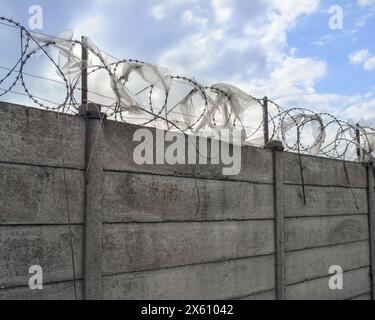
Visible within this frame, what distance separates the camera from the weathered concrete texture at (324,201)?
5902 mm

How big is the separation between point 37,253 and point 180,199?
1.54 metres

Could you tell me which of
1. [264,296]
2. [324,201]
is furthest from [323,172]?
[264,296]

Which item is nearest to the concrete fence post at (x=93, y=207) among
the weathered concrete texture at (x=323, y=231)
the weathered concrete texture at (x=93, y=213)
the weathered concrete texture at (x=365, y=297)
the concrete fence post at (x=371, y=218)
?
the weathered concrete texture at (x=93, y=213)

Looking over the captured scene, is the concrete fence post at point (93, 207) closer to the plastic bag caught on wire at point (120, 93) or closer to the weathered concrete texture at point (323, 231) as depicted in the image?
the plastic bag caught on wire at point (120, 93)

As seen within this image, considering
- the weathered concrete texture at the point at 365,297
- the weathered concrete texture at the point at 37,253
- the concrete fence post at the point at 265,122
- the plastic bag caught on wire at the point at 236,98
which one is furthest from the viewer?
the weathered concrete texture at the point at 365,297

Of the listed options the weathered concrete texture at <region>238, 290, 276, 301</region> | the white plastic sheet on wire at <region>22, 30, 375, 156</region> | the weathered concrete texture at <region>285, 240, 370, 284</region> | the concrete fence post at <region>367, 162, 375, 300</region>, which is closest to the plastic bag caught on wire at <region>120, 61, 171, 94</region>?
the white plastic sheet on wire at <region>22, 30, 375, 156</region>

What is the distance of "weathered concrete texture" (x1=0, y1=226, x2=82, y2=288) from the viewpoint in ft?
10.6

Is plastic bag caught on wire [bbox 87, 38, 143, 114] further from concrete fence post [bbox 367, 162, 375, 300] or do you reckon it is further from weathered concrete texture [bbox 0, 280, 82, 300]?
concrete fence post [bbox 367, 162, 375, 300]

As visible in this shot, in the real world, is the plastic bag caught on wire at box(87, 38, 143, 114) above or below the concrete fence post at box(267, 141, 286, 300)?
above

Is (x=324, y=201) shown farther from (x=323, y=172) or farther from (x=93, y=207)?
(x=93, y=207)

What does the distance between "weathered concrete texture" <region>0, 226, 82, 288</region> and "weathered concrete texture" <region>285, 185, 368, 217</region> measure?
122 inches

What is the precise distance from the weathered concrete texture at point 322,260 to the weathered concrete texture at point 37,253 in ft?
10.1

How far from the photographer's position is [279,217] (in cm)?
559
